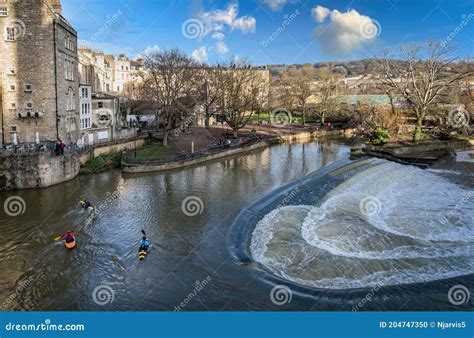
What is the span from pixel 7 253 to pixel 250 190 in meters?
15.2

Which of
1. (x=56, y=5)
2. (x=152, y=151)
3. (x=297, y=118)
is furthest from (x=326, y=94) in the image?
(x=56, y=5)

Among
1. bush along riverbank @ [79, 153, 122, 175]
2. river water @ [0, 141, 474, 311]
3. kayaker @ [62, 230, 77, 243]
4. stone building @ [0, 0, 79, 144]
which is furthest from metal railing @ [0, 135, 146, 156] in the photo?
kayaker @ [62, 230, 77, 243]

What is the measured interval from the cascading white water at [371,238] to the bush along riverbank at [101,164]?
1753cm

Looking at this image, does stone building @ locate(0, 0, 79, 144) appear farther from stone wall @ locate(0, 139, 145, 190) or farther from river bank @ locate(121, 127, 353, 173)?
river bank @ locate(121, 127, 353, 173)

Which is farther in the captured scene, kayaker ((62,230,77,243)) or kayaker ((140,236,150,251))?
kayaker ((62,230,77,243))

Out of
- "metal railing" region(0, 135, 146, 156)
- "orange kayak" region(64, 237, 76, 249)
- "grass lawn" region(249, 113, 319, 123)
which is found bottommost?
"orange kayak" region(64, 237, 76, 249)

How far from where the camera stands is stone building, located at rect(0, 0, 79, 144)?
29.9m

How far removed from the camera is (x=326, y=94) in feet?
234

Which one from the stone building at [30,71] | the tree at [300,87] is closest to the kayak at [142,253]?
the stone building at [30,71]

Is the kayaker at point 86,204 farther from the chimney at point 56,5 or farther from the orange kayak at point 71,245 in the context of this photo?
the chimney at point 56,5

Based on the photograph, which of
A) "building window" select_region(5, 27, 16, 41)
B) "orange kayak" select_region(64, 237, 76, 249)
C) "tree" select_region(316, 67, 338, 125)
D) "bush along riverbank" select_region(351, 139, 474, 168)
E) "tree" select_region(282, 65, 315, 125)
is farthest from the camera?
"tree" select_region(282, 65, 315, 125)

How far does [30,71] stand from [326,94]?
52.2 m

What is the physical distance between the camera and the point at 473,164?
120 ft

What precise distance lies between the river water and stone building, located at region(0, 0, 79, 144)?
6.18 meters
